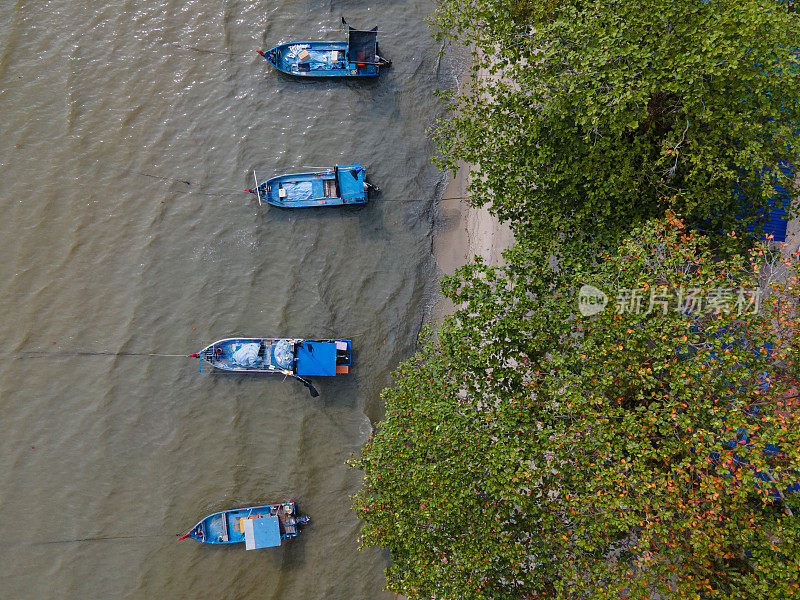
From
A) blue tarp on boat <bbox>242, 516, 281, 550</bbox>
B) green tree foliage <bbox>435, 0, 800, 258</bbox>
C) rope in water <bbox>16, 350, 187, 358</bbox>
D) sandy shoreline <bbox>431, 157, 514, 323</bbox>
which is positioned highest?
green tree foliage <bbox>435, 0, 800, 258</bbox>

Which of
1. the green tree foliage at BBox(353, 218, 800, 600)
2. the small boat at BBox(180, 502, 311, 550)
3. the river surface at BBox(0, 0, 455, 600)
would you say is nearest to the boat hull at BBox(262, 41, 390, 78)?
the river surface at BBox(0, 0, 455, 600)

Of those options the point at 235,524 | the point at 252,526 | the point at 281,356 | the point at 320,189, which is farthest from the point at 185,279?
the point at 252,526

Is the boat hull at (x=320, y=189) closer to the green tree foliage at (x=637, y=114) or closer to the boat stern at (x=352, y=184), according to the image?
the boat stern at (x=352, y=184)

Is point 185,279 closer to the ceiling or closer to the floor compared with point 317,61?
closer to the floor

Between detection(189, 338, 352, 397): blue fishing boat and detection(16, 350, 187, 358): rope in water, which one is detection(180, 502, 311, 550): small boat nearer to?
detection(189, 338, 352, 397): blue fishing boat

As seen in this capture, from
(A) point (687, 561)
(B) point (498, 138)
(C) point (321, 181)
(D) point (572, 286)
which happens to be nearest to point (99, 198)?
(C) point (321, 181)

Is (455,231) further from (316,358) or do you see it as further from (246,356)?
(246,356)

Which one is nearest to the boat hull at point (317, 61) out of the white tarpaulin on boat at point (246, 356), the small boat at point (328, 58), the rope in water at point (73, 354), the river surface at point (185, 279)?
the small boat at point (328, 58)
